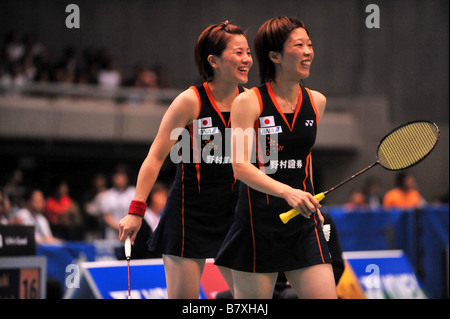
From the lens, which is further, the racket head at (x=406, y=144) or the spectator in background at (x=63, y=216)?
the spectator in background at (x=63, y=216)

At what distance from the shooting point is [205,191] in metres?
3.87

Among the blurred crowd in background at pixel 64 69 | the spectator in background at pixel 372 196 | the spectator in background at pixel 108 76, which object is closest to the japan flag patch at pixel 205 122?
the spectator in background at pixel 372 196

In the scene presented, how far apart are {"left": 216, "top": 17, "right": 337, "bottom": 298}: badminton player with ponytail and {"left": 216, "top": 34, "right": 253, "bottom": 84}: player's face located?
0.33m

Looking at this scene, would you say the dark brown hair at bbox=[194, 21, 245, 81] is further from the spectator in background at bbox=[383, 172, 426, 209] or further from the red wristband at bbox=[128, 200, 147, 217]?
the spectator in background at bbox=[383, 172, 426, 209]

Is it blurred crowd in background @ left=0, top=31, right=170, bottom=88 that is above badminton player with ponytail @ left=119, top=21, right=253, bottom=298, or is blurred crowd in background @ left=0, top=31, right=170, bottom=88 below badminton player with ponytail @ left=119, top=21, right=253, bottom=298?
above

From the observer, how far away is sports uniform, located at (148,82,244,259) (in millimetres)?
3857

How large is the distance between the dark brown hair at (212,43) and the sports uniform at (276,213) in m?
0.58

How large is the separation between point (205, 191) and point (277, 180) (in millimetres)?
620

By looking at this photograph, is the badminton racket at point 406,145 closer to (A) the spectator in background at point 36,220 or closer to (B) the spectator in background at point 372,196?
(A) the spectator in background at point 36,220

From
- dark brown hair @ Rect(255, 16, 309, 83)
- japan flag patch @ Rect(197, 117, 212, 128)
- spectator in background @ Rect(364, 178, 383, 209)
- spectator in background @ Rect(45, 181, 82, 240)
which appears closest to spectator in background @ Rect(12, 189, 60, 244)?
spectator in background @ Rect(45, 181, 82, 240)

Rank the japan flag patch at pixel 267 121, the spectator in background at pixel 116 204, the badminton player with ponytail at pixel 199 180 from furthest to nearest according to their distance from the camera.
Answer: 1. the spectator in background at pixel 116 204
2. the badminton player with ponytail at pixel 199 180
3. the japan flag patch at pixel 267 121

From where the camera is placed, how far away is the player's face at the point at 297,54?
11.3ft

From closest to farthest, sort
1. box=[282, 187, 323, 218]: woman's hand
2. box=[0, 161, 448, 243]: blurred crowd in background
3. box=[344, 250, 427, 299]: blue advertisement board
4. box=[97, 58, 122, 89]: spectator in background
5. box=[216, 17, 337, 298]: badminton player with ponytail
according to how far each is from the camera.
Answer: box=[282, 187, 323, 218]: woman's hand
box=[216, 17, 337, 298]: badminton player with ponytail
box=[344, 250, 427, 299]: blue advertisement board
box=[0, 161, 448, 243]: blurred crowd in background
box=[97, 58, 122, 89]: spectator in background
